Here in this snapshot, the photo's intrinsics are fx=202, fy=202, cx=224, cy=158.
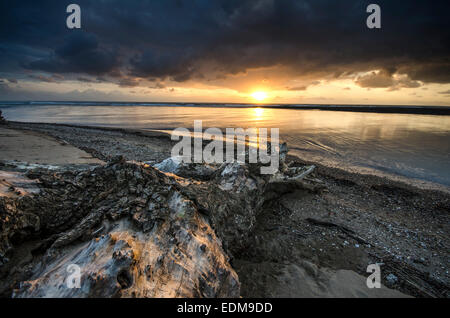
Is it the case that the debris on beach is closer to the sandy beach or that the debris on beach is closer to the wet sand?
the sandy beach

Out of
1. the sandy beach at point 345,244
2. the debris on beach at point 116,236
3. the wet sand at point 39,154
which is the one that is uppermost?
the wet sand at point 39,154

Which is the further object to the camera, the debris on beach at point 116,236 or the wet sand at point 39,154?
the wet sand at point 39,154

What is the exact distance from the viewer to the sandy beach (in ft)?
9.67

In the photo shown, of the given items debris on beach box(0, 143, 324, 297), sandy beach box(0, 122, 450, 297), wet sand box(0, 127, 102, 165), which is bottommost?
sandy beach box(0, 122, 450, 297)

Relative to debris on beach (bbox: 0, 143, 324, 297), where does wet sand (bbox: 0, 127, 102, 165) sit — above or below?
above

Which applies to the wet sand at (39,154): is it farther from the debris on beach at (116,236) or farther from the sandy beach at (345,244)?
the debris on beach at (116,236)

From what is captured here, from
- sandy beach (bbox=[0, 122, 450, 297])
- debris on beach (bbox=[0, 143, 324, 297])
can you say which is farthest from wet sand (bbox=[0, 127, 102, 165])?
debris on beach (bbox=[0, 143, 324, 297])

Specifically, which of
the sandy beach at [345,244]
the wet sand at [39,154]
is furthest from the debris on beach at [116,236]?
the wet sand at [39,154]

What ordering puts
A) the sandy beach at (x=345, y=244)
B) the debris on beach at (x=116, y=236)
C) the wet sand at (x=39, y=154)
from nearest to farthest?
the debris on beach at (x=116, y=236), the sandy beach at (x=345, y=244), the wet sand at (x=39, y=154)

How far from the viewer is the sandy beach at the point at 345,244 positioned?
2.95 meters

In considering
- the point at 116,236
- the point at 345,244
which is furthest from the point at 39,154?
the point at 345,244
